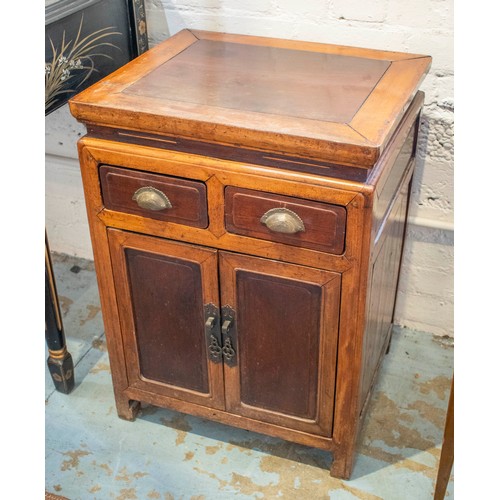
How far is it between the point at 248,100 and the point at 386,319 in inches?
32.0

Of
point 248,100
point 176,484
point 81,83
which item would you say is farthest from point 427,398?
point 81,83

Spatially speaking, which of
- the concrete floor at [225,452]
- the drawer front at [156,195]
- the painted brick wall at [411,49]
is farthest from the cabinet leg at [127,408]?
the painted brick wall at [411,49]

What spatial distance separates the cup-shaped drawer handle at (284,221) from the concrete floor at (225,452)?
0.74 metres

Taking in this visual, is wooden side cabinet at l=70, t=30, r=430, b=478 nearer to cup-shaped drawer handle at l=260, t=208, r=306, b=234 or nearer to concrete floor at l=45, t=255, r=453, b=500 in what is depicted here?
cup-shaped drawer handle at l=260, t=208, r=306, b=234

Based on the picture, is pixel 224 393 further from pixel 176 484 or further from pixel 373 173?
pixel 373 173

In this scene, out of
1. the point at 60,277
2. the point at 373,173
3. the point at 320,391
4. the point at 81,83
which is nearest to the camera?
the point at 373,173

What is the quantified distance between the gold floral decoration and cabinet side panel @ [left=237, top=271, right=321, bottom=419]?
0.64 m

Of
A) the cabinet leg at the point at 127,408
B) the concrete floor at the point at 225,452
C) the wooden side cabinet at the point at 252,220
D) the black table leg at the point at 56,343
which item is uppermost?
the wooden side cabinet at the point at 252,220

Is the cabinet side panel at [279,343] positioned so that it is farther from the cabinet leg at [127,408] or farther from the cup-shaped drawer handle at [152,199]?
the cabinet leg at [127,408]

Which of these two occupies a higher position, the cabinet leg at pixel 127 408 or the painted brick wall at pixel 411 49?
the painted brick wall at pixel 411 49

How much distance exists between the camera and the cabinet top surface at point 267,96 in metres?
1.31

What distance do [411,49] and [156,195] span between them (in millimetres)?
807

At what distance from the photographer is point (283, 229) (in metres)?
1.38

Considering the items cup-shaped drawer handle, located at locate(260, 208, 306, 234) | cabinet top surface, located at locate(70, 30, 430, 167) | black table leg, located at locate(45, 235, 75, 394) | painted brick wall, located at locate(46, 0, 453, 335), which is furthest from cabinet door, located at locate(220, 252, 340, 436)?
painted brick wall, located at locate(46, 0, 453, 335)
